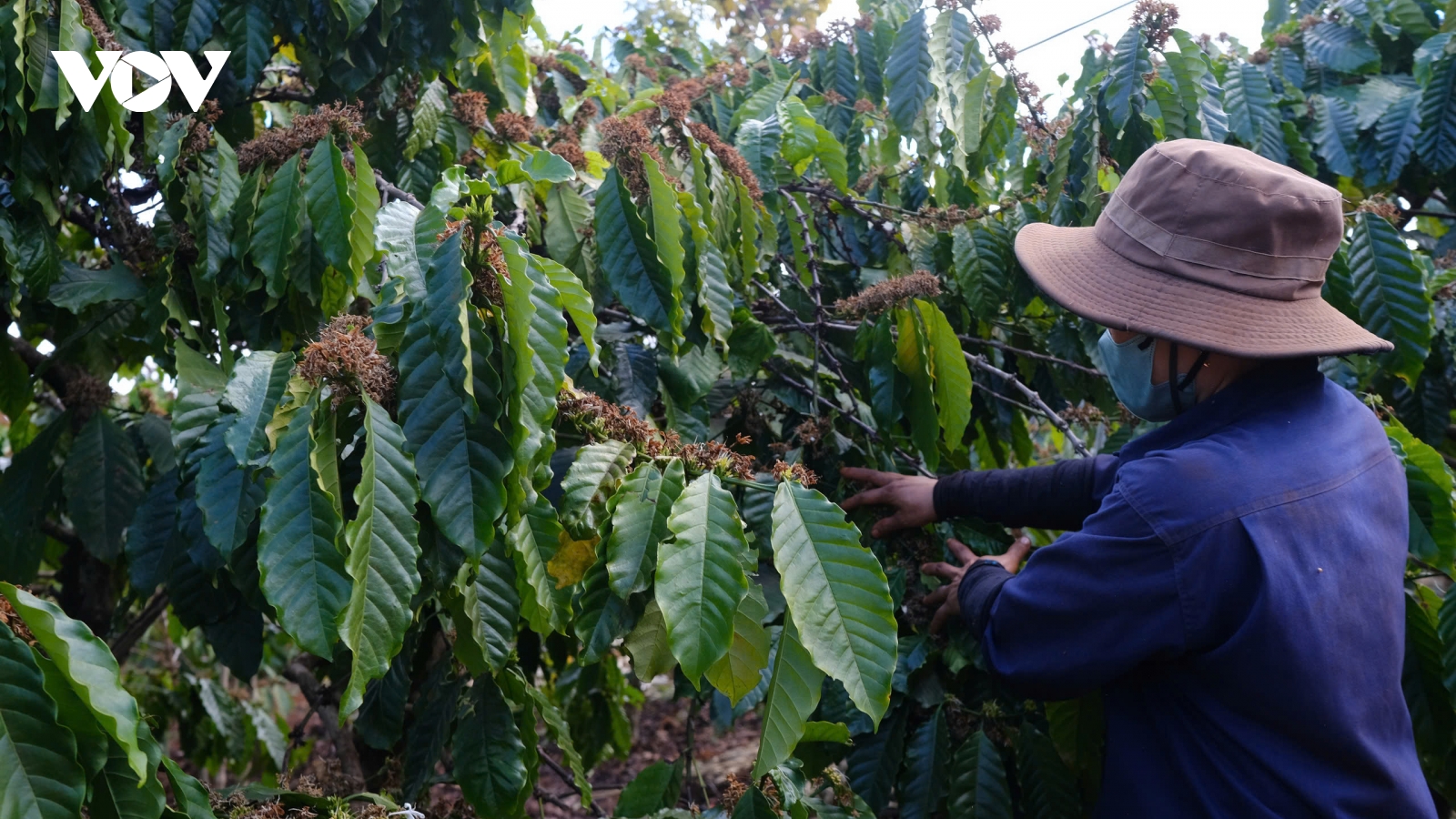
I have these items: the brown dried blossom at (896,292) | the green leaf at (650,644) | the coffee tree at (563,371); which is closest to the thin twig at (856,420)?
the coffee tree at (563,371)

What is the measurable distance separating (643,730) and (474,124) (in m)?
4.51

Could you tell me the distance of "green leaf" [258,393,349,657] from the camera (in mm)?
1203

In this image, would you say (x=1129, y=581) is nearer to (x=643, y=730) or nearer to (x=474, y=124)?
(x=474, y=124)

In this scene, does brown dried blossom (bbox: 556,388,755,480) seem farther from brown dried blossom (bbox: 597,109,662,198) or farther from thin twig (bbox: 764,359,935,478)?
thin twig (bbox: 764,359,935,478)

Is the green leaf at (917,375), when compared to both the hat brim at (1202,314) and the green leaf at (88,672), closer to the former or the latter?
the hat brim at (1202,314)

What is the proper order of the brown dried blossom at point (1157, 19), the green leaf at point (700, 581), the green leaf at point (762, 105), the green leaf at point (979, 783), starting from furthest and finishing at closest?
the green leaf at point (762, 105), the brown dried blossom at point (1157, 19), the green leaf at point (979, 783), the green leaf at point (700, 581)

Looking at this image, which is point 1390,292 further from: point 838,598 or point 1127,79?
point 838,598

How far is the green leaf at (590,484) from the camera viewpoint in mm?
1412

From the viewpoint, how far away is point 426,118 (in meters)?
2.28

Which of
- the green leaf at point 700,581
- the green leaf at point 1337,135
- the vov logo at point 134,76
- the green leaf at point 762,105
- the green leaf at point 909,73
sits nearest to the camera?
the green leaf at point 700,581

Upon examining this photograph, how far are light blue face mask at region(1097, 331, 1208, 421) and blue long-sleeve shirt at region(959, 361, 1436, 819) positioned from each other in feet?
0.21

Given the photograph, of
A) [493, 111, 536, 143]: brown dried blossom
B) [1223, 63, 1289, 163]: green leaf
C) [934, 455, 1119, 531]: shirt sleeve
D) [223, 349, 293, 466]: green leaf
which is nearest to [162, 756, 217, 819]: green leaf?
[223, 349, 293, 466]: green leaf

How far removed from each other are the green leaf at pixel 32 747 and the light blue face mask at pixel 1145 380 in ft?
4.71

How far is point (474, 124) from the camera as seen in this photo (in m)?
2.39
